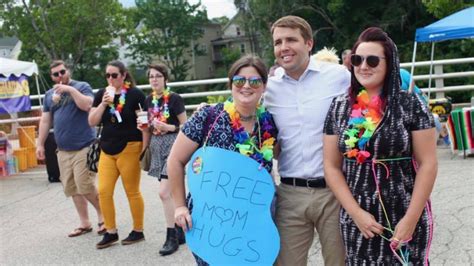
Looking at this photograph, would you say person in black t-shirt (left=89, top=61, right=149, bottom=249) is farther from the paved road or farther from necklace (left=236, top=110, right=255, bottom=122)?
necklace (left=236, top=110, right=255, bottom=122)

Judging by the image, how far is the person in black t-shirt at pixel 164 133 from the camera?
4746mm

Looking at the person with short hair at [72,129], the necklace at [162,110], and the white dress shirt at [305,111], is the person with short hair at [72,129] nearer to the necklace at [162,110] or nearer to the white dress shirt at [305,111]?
the necklace at [162,110]

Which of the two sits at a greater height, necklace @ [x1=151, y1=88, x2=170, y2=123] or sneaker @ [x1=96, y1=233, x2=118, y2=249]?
necklace @ [x1=151, y1=88, x2=170, y2=123]

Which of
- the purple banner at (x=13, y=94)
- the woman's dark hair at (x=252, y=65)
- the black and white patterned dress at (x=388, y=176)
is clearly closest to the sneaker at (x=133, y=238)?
the woman's dark hair at (x=252, y=65)

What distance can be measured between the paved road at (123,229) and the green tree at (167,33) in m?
52.2

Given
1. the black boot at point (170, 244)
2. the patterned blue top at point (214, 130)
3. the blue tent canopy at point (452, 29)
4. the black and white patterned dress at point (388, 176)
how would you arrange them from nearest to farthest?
the black and white patterned dress at point (388, 176) < the patterned blue top at point (214, 130) < the black boot at point (170, 244) < the blue tent canopy at point (452, 29)

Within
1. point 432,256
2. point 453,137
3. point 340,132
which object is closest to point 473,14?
point 453,137

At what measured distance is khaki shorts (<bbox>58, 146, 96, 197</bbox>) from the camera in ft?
17.6

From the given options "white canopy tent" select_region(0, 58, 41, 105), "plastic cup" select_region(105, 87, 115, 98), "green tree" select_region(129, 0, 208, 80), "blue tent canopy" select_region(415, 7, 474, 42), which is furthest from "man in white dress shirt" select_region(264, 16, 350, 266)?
"green tree" select_region(129, 0, 208, 80)

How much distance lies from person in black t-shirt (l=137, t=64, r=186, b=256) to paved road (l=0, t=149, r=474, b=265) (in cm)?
18

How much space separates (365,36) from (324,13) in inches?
1243

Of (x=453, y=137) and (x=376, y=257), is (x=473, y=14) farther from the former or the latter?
(x=376, y=257)

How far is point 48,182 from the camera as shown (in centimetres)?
902

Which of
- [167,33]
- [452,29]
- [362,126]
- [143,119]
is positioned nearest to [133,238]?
[143,119]
